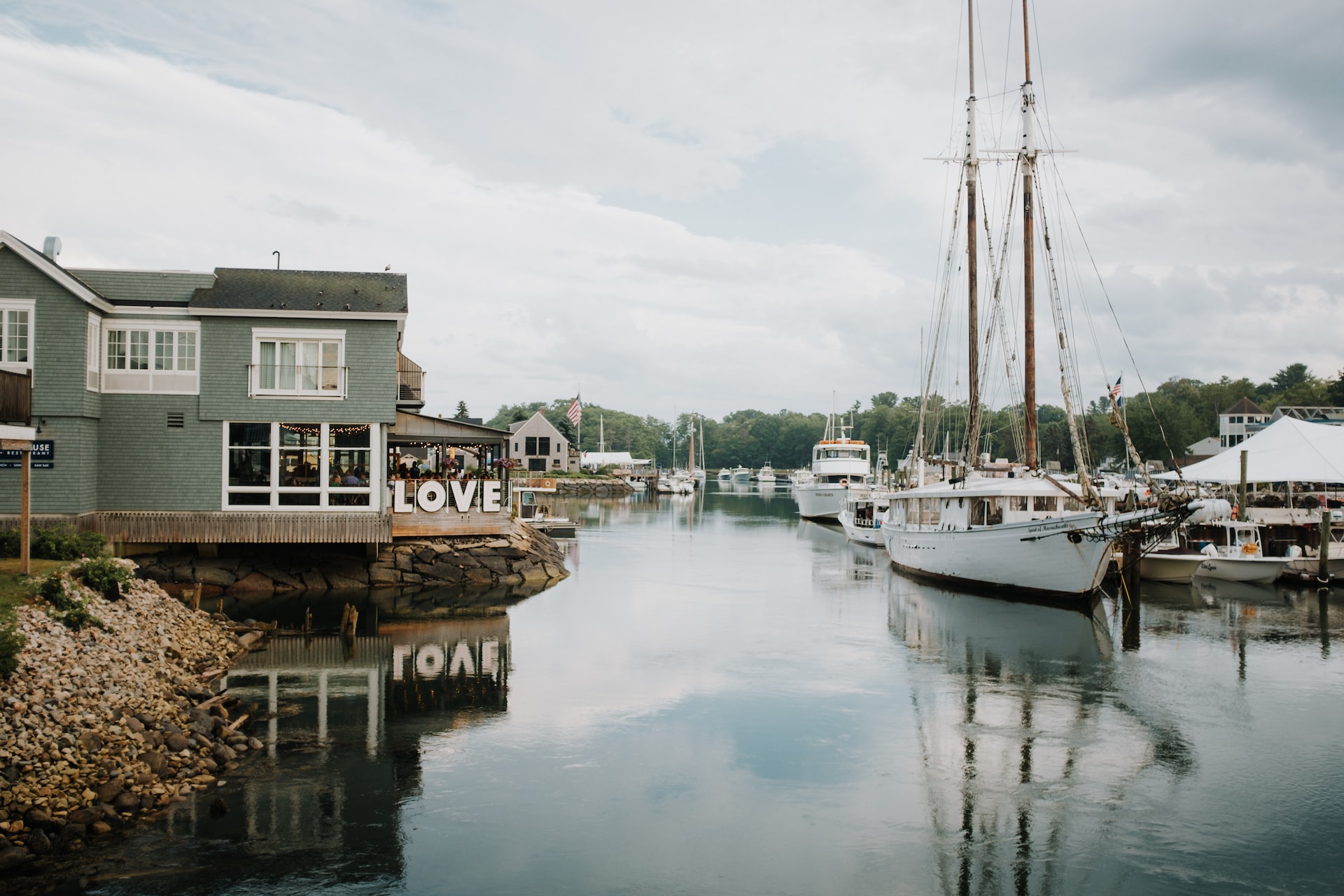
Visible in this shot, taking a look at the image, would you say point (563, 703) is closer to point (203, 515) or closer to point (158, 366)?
point (203, 515)

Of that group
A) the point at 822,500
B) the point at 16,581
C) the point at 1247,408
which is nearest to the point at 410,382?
the point at 16,581

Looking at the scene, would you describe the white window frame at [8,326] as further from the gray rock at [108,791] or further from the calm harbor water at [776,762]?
the gray rock at [108,791]

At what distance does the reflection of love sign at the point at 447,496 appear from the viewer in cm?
2906

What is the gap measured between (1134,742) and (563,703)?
958 cm

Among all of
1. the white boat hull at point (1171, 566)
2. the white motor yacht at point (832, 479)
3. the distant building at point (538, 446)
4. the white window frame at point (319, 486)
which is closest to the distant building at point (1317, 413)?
the white motor yacht at point (832, 479)

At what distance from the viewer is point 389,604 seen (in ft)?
86.4

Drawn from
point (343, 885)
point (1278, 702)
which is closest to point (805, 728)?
point (343, 885)

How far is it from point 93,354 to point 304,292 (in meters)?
5.40

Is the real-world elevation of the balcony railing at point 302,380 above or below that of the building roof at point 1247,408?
below

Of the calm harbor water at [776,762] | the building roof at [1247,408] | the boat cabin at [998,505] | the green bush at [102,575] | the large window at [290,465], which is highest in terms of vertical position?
the building roof at [1247,408]

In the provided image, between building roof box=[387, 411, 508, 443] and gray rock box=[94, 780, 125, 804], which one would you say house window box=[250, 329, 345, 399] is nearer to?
building roof box=[387, 411, 508, 443]

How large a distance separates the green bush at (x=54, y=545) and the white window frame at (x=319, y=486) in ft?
18.8

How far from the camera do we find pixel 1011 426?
178 feet

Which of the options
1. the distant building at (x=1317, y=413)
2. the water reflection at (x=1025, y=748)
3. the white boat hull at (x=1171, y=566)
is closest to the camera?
the water reflection at (x=1025, y=748)
